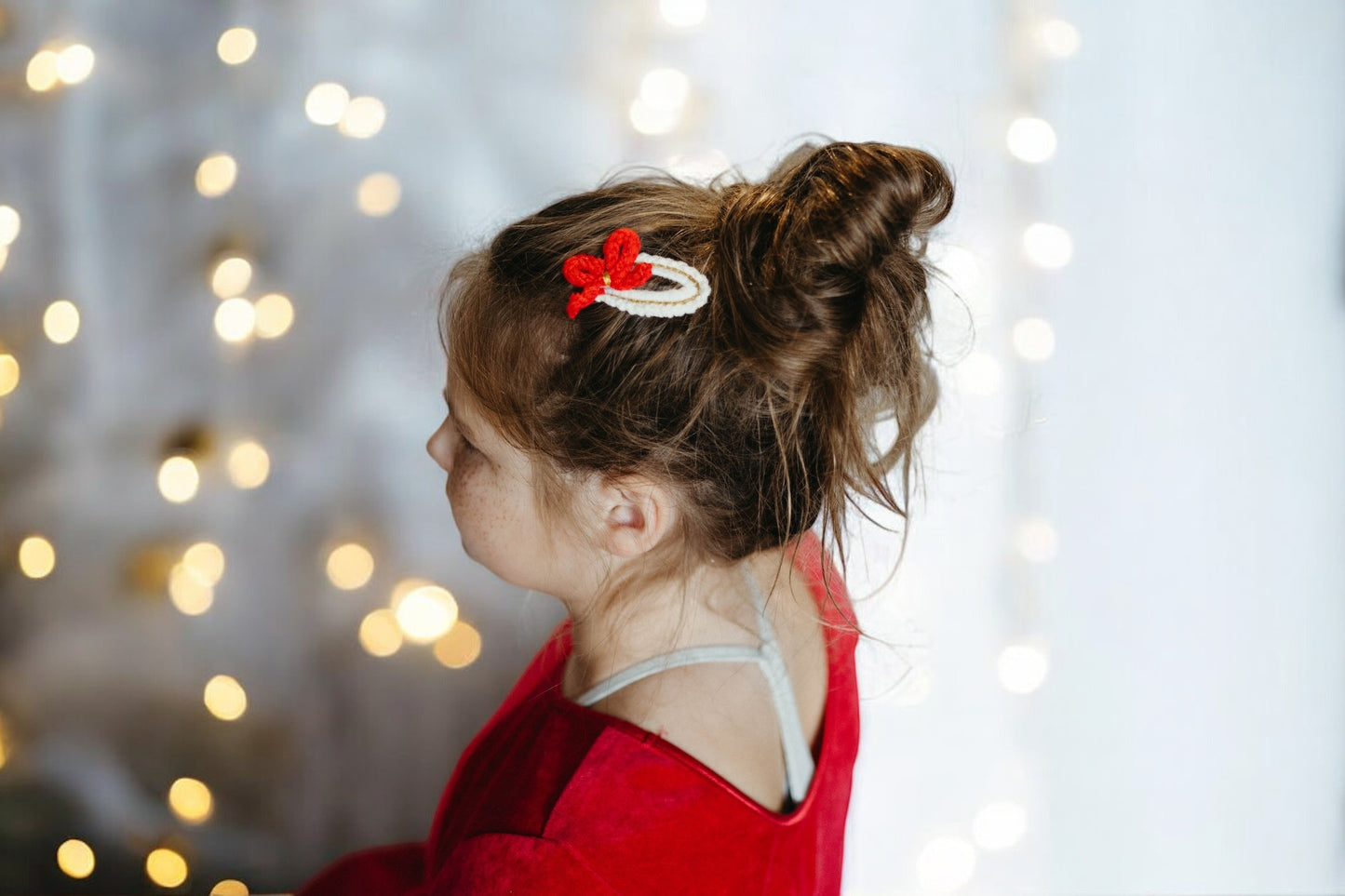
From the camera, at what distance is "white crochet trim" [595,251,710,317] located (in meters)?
0.63

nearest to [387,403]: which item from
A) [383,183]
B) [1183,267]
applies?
[383,183]

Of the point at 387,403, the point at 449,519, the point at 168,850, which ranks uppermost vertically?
the point at 387,403

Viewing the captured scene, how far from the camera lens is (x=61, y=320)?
3.85 ft

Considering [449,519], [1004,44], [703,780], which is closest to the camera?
[703,780]

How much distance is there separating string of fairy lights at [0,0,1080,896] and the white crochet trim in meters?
0.53

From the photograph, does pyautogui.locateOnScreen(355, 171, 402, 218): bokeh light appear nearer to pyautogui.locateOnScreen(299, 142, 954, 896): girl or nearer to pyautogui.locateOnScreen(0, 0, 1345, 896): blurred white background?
pyautogui.locateOnScreen(0, 0, 1345, 896): blurred white background

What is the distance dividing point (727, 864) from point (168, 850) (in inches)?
36.5


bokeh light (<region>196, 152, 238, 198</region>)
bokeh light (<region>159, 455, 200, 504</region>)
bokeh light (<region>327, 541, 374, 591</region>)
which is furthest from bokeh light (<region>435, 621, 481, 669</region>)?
bokeh light (<region>196, 152, 238, 198</region>)

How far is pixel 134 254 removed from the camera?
1172 mm

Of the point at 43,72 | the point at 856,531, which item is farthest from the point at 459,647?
the point at 43,72

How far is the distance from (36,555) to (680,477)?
38.0 inches

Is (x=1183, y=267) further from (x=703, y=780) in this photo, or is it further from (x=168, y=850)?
(x=168, y=850)

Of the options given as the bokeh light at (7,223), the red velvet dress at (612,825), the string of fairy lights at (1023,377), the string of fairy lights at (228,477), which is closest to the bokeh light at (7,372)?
the string of fairy lights at (228,477)

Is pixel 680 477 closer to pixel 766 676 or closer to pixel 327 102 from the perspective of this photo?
pixel 766 676
